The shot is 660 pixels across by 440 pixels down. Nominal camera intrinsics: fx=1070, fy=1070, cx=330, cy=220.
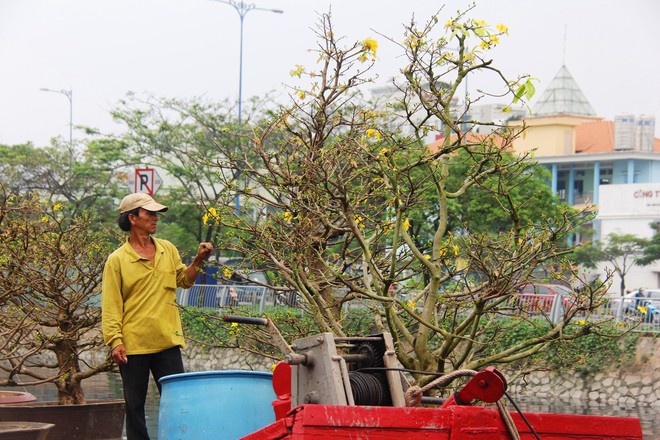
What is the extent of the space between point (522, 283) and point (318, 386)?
→ 1.98 m

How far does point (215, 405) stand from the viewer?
221 inches

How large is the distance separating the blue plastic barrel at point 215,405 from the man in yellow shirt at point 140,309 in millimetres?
879

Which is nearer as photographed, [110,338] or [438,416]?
[438,416]

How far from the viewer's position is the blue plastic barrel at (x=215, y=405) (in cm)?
562

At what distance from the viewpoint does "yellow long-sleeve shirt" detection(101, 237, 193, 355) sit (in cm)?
657

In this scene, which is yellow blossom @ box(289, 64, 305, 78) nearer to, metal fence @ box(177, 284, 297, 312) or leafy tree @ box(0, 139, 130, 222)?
metal fence @ box(177, 284, 297, 312)

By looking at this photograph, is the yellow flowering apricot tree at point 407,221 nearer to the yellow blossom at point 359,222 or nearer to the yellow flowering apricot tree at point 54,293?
the yellow blossom at point 359,222

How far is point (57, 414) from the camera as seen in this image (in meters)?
8.22

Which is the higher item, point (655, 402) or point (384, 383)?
point (384, 383)

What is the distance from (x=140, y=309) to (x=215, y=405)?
1.23m

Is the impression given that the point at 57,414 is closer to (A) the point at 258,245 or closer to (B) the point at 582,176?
(A) the point at 258,245

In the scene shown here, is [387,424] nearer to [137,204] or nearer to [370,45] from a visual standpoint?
[137,204]

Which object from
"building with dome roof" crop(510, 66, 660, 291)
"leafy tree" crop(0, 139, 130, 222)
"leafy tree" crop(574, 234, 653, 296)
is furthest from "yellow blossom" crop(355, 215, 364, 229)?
"building with dome roof" crop(510, 66, 660, 291)

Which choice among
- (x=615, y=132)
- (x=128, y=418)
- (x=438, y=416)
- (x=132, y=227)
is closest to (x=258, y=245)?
(x=132, y=227)
